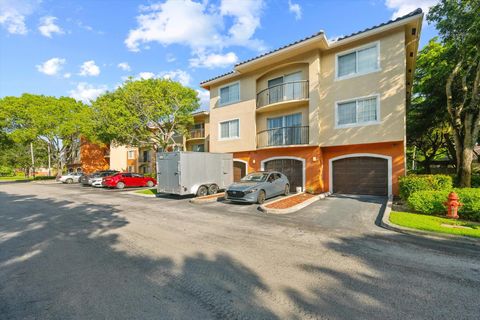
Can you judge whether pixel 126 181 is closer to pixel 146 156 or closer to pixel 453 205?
pixel 146 156

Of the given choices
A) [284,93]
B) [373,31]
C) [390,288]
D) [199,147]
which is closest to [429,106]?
[373,31]

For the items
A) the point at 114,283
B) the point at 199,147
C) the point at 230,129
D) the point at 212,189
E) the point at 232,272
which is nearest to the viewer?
the point at 114,283

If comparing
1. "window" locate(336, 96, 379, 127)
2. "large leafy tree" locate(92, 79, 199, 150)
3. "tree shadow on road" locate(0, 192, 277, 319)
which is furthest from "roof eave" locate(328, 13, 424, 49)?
"large leafy tree" locate(92, 79, 199, 150)

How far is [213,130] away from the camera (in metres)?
20.2

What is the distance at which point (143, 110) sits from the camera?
22125 mm

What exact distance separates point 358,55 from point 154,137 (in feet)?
64.3

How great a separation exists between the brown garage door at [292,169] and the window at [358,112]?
12.0 ft

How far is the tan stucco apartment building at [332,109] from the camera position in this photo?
12633mm

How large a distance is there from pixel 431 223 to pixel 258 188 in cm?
667

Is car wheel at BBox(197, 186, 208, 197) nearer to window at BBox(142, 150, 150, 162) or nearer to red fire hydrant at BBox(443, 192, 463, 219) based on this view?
red fire hydrant at BBox(443, 192, 463, 219)

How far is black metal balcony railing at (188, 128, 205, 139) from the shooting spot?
27.7 metres

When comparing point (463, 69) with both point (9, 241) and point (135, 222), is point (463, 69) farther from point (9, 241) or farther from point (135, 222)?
point (9, 241)

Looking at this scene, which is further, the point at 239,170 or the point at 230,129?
the point at 230,129

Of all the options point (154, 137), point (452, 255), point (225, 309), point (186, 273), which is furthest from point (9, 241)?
point (154, 137)
